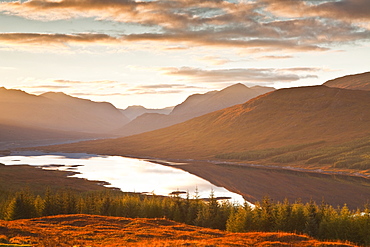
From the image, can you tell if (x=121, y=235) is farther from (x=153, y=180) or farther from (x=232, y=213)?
(x=153, y=180)

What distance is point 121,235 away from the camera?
5044 centimetres

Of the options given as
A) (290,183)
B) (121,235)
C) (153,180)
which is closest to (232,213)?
(121,235)

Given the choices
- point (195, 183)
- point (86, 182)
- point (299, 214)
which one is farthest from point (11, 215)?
point (195, 183)

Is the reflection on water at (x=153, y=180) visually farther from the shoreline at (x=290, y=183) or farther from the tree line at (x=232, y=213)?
the tree line at (x=232, y=213)

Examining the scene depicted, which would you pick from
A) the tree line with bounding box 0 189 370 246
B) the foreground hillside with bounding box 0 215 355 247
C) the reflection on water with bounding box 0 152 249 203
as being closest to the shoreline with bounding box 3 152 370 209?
the reflection on water with bounding box 0 152 249 203

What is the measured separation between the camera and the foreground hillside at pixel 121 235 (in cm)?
4344

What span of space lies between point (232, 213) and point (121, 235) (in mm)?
22310

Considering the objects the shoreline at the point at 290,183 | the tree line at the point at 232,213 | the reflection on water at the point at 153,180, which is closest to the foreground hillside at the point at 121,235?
the tree line at the point at 232,213

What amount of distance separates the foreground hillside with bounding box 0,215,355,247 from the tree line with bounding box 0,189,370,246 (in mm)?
9481

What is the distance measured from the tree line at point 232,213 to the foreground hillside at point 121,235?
373 inches

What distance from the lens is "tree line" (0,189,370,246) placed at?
57094mm

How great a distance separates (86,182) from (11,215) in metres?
72.3

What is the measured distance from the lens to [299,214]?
61344 millimetres

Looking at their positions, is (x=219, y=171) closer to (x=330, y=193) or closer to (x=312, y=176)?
(x=312, y=176)
